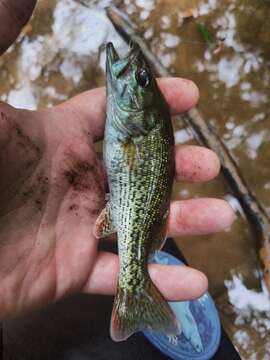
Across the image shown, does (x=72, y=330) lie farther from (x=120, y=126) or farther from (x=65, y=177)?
(x=120, y=126)

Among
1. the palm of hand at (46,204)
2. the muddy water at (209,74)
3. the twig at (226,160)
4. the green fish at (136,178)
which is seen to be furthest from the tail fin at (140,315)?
the twig at (226,160)

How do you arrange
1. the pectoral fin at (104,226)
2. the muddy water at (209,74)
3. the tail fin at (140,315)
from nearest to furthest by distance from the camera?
the tail fin at (140,315) < the pectoral fin at (104,226) < the muddy water at (209,74)

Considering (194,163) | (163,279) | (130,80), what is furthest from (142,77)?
(163,279)

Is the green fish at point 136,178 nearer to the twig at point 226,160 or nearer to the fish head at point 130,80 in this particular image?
the fish head at point 130,80

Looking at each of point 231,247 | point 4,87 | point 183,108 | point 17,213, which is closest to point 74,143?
point 17,213

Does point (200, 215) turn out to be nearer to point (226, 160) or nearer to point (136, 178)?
point (136, 178)

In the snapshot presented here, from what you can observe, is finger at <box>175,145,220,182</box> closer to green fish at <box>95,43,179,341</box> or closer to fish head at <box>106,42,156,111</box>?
green fish at <box>95,43,179,341</box>

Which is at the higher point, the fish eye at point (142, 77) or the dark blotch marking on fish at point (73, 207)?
the fish eye at point (142, 77)
